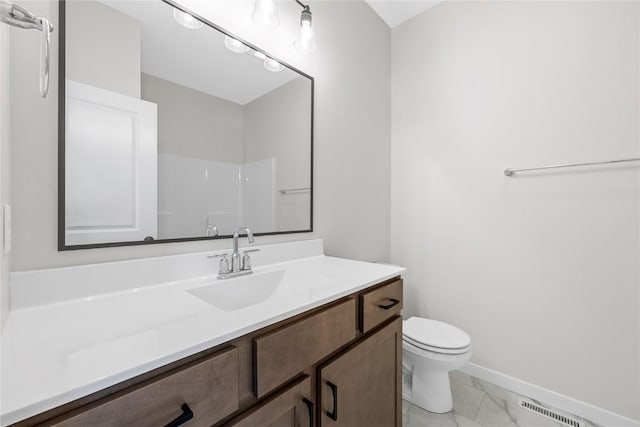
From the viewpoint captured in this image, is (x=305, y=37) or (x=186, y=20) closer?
(x=186, y=20)

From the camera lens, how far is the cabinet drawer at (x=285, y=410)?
1.96 feet

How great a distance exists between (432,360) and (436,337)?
5.1 inches

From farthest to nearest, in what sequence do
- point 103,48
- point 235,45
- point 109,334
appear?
point 235,45
point 103,48
point 109,334

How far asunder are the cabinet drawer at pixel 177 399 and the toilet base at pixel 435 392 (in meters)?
1.31

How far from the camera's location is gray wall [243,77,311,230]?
4.15ft

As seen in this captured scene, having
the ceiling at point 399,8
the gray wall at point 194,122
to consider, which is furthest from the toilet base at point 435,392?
the ceiling at point 399,8

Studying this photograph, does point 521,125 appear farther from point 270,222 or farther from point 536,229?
point 270,222

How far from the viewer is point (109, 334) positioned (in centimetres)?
58

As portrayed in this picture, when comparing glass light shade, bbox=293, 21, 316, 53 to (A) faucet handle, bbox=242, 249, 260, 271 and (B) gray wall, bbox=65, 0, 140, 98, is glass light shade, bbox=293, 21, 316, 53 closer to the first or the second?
(B) gray wall, bbox=65, 0, 140, 98

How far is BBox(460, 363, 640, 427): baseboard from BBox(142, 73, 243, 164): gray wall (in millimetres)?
1951

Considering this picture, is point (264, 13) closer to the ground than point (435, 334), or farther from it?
farther from it

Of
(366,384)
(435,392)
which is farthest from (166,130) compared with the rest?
(435,392)

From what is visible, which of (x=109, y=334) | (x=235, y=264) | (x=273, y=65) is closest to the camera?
(x=109, y=334)

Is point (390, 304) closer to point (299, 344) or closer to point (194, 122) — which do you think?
point (299, 344)
